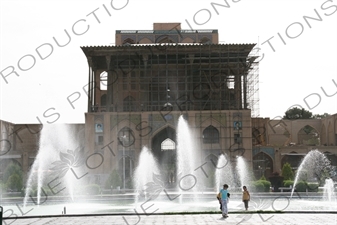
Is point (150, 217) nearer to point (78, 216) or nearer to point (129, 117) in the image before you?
point (78, 216)

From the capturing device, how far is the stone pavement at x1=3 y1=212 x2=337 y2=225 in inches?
479

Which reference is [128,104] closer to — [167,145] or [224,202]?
[167,145]

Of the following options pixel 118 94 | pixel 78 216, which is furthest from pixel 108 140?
pixel 78 216

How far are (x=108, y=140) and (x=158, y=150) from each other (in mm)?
5054

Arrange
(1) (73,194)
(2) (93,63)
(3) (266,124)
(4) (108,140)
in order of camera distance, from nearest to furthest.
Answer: (1) (73,194) → (4) (108,140) → (2) (93,63) → (3) (266,124)

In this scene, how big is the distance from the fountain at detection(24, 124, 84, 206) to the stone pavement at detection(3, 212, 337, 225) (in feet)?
23.5

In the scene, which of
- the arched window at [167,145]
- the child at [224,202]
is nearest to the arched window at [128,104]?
the arched window at [167,145]

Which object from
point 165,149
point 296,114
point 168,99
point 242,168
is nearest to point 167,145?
point 165,149

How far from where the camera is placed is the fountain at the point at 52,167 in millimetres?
22969

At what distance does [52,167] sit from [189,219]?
16535 millimetres

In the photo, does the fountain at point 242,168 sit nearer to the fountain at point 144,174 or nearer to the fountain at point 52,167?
the fountain at point 144,174

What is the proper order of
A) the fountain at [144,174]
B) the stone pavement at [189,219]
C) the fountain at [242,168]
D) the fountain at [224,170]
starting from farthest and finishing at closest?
the fountain at [242,168]
the fountain at [224,170]
the fountain at [144,174]
the stone pavement at [189,219]

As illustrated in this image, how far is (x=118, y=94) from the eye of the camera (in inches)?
1455

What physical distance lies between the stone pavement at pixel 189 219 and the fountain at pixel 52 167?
7.15 metres
